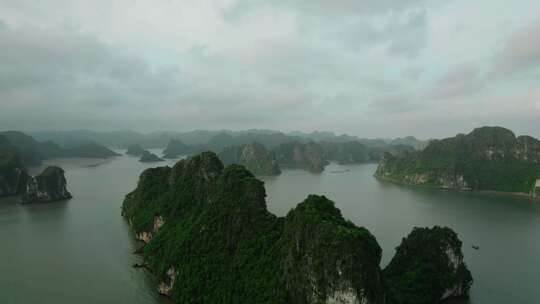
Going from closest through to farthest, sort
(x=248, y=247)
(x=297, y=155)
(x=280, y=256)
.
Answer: (x=280, y=256), (x=248, y=247), (x=297, y=155)

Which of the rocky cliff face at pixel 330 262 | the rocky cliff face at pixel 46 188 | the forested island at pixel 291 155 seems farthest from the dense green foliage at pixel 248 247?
the forested island at pixel 291 155

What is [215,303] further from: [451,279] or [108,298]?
[451,279]

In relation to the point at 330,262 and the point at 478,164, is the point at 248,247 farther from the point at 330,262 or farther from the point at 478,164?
the point at 478,164

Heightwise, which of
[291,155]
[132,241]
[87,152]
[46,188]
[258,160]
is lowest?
[132,241]

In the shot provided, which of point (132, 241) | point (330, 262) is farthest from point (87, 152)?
point (330, 262)

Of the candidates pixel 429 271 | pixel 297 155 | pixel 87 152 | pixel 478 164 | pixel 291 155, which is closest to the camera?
pixel 429 271

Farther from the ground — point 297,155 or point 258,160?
point 297,155
